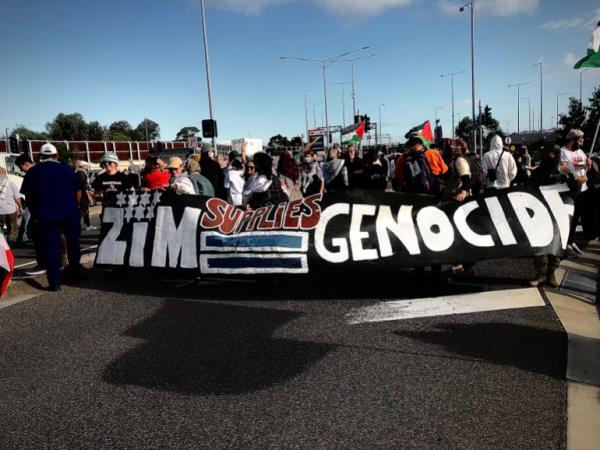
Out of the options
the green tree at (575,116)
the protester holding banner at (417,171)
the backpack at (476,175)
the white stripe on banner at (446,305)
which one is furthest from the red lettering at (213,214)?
the green tree at (575,116)

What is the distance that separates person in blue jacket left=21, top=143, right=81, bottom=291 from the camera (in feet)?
21.1

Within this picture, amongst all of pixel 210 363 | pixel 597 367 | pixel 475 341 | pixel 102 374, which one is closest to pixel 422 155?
pixel 475 341

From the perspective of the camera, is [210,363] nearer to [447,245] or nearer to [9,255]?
[9,255]

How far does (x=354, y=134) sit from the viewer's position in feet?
78.9

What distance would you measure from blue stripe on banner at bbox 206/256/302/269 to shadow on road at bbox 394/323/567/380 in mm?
1636

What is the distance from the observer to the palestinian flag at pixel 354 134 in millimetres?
23703

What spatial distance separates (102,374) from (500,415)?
291 cm

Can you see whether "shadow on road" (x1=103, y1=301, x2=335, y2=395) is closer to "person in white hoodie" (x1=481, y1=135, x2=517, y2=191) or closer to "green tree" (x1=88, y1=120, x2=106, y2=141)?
"person in white hoodie" (x1=481, y1=135, x2=517, y2=191)

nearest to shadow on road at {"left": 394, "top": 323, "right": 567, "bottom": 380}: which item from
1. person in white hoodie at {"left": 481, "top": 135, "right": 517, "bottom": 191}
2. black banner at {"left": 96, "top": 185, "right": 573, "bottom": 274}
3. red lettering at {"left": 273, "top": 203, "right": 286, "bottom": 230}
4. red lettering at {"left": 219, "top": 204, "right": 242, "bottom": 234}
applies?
black banner at {"left": 96, "top": 185, "right": 573, "bottom": 274}

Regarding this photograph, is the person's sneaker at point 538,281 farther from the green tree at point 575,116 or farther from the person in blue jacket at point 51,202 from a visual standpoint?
the green tree at point 575,116

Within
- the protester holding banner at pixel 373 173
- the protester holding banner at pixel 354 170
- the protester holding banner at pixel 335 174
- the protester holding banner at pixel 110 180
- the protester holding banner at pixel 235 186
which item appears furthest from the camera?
the protester holding banner at pixel 335 174

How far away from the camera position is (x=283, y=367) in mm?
3764

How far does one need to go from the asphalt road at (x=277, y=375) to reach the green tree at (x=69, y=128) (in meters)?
91.5

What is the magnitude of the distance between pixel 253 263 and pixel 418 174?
2.83 m
